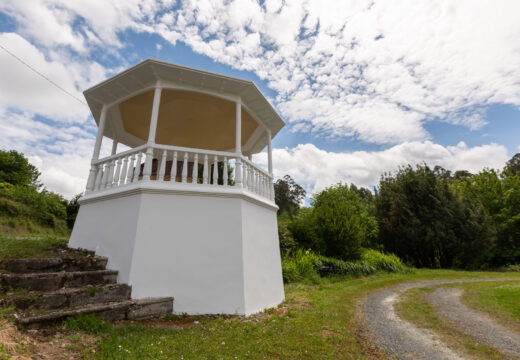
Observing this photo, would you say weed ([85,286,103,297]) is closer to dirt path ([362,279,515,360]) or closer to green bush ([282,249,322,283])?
dirt path ([362,279,515,360])

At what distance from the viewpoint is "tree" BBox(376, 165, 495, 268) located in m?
15.2

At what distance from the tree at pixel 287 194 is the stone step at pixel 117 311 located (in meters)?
25.9

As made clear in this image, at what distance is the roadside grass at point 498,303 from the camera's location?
15.5 feet

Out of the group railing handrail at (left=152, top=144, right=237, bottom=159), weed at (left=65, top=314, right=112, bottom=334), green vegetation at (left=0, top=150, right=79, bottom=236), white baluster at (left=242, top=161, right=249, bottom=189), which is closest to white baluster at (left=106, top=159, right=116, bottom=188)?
railing handrail at (left=152, top=144, right=237, bottom=159)

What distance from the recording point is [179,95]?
20.5ft

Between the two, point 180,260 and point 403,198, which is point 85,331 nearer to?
point 180,260

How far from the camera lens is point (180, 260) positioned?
4551 mm

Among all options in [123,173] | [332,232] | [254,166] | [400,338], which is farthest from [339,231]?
[123,173]

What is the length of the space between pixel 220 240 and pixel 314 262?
655cm

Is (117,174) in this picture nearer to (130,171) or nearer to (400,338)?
(130,171)

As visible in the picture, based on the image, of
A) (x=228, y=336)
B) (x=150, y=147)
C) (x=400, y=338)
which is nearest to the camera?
(x=228, y=336)

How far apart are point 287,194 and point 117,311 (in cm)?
3056

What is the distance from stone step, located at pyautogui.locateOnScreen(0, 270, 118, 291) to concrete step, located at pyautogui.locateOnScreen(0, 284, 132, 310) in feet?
0.51

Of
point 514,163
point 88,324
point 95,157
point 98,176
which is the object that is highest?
point 514,163
